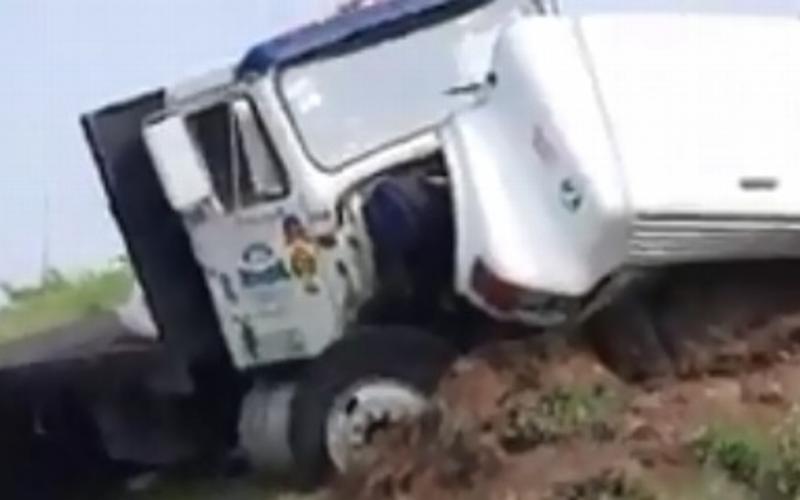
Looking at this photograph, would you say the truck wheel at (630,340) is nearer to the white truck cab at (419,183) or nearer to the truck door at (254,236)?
the white truck cab at (419,183)

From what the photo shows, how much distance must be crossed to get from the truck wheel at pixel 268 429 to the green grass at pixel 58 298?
5.99 m

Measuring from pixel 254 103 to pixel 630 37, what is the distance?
166 centimetres

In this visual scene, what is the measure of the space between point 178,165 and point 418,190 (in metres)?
1.07

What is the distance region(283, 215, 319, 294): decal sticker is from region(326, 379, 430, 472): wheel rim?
2.09 feet

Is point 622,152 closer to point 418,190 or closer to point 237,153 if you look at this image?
point 418,190

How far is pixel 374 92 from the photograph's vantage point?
12.6 m

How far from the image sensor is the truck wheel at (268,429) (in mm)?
12430

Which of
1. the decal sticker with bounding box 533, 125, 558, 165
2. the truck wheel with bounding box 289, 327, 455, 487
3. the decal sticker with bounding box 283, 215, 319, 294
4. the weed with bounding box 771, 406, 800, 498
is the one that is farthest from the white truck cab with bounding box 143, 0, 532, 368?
the weed with bounding box 771, 406, 800, 498

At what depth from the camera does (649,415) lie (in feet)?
34.4

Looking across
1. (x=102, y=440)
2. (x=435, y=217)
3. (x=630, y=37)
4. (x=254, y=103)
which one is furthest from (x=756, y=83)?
(x=102, y=440)

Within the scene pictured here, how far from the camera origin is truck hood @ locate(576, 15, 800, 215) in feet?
36.4

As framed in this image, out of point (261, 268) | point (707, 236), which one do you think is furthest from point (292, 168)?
point (707, 236)

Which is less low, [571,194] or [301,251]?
[571,194]

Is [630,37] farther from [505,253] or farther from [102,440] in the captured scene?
[102,440]
